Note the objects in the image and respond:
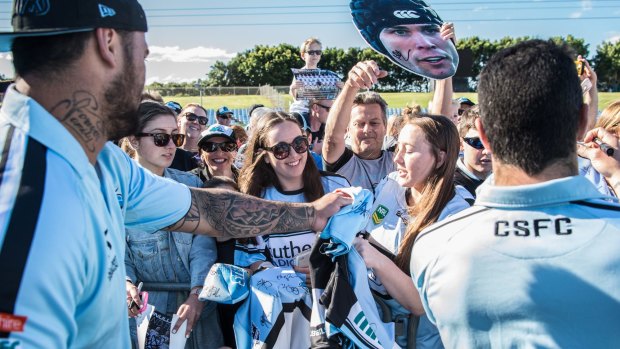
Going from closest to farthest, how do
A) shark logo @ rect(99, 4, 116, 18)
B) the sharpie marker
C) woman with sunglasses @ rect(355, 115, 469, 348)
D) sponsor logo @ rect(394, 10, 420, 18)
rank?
shark logo @ rect(99, 4, 116, 18)
woman with sunglasses @ rect(355, 115, 469, 348)
sponsor logo @ rect(394, 10, 420, 18)
the sharpie marker

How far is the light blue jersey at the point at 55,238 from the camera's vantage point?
42.4 inches

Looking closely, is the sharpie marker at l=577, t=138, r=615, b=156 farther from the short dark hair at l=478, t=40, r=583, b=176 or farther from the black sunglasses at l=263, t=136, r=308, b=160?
the short dark hair at l=478, t=40, r=583, b=176

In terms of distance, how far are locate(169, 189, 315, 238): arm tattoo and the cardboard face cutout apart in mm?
1361

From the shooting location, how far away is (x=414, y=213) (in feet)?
10.2

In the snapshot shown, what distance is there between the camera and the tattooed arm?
90.0 inches

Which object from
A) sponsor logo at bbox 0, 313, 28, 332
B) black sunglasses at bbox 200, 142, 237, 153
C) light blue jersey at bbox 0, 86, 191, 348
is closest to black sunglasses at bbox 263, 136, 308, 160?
black sunglasses at bbox 200, 142, 237, 153

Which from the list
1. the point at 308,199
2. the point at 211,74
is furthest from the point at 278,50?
the point at 308,199

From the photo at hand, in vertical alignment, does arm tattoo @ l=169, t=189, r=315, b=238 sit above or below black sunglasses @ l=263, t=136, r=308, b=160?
below

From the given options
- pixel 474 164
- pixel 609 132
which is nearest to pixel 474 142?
pixel 474 164

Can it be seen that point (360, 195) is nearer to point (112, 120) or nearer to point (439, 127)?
point (439, 127)

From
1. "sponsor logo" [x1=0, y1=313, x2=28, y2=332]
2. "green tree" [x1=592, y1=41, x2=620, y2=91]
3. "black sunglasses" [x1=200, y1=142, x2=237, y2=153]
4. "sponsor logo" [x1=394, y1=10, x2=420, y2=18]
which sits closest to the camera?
"sponsor logo" [x1=0, y1=313, x2=28, y2=332]

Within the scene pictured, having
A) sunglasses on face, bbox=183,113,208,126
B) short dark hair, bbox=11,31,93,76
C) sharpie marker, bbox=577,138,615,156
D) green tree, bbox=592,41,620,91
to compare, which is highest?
green tree, bbox=592,41,620,91

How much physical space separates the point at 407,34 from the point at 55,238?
8.73 feet

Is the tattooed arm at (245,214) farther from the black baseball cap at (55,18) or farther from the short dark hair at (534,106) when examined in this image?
the short dark hair at (534,106)
